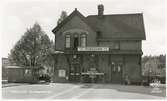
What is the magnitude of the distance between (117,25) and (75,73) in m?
7.72

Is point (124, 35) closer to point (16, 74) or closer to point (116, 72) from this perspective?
point (116, 72)

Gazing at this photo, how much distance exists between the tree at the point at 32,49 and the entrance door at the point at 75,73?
1715 centimetres

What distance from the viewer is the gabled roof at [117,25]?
114 feet

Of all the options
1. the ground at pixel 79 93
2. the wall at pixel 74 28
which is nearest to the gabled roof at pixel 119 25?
the wall at pixel 74 28

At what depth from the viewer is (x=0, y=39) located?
16500mm

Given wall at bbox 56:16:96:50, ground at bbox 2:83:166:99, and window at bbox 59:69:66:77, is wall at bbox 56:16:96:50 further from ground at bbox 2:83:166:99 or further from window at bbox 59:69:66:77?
ground at bbox 2:83:166:99

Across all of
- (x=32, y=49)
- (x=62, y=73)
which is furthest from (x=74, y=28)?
(x=32, y=49)

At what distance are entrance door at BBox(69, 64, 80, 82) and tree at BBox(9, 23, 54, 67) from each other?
56.3 feet

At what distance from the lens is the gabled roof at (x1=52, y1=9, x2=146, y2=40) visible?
34.6m

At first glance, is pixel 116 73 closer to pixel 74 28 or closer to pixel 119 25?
pixel 119 25

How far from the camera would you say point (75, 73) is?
3453cm

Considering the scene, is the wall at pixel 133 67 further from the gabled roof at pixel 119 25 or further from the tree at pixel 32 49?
the tree at pixel 32 49

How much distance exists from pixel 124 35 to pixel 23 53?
23.6 meters

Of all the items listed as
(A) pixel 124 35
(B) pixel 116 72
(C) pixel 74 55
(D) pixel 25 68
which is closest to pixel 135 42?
(A) pixel 124 35
